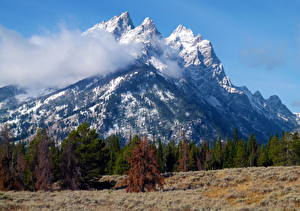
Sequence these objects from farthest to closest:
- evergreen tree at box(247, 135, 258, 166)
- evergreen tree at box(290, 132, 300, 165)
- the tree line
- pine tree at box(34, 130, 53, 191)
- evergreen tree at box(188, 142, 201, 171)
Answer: evergreen tree at box(188, 142, 201, 171) → evergreen tree at box(247, 135, 258, 166) → evergreen tree at box(290, 132, 300, 165) → pine tree at box(34, 130, 53, 191) → the tree line

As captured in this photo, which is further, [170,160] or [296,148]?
[170,160]

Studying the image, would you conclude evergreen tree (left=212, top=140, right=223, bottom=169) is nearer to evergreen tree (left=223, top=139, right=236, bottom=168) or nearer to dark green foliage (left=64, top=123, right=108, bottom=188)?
evergreen tree (left=223, top=139, right=236, bottom=168)

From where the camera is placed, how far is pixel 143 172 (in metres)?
45.6

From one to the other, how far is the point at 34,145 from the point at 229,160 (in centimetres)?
7306

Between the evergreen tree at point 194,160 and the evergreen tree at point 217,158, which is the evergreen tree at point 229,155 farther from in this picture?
the evergreen tree at point 194,160

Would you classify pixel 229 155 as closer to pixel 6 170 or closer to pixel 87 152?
pixel 87 152

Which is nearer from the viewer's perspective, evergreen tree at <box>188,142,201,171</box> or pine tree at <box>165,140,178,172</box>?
evergreen tree at <box>188,142,201,171</box>

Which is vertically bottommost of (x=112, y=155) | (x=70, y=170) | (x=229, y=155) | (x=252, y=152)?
(x=70, y=170)

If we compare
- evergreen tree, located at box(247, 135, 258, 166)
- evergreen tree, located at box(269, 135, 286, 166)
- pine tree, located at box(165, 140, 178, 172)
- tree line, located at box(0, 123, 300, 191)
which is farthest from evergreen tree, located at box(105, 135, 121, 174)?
evergreen tree, located at box(269, 135, 286, 166)

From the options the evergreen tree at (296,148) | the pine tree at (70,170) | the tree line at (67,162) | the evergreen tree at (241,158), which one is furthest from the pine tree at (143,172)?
the evergreen tree at (241,158)

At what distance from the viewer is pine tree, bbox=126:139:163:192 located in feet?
147

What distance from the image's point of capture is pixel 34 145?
217ft

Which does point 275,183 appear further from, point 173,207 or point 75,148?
point 75,148

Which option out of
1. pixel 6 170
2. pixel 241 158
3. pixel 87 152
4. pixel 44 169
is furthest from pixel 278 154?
pixel 6 170
